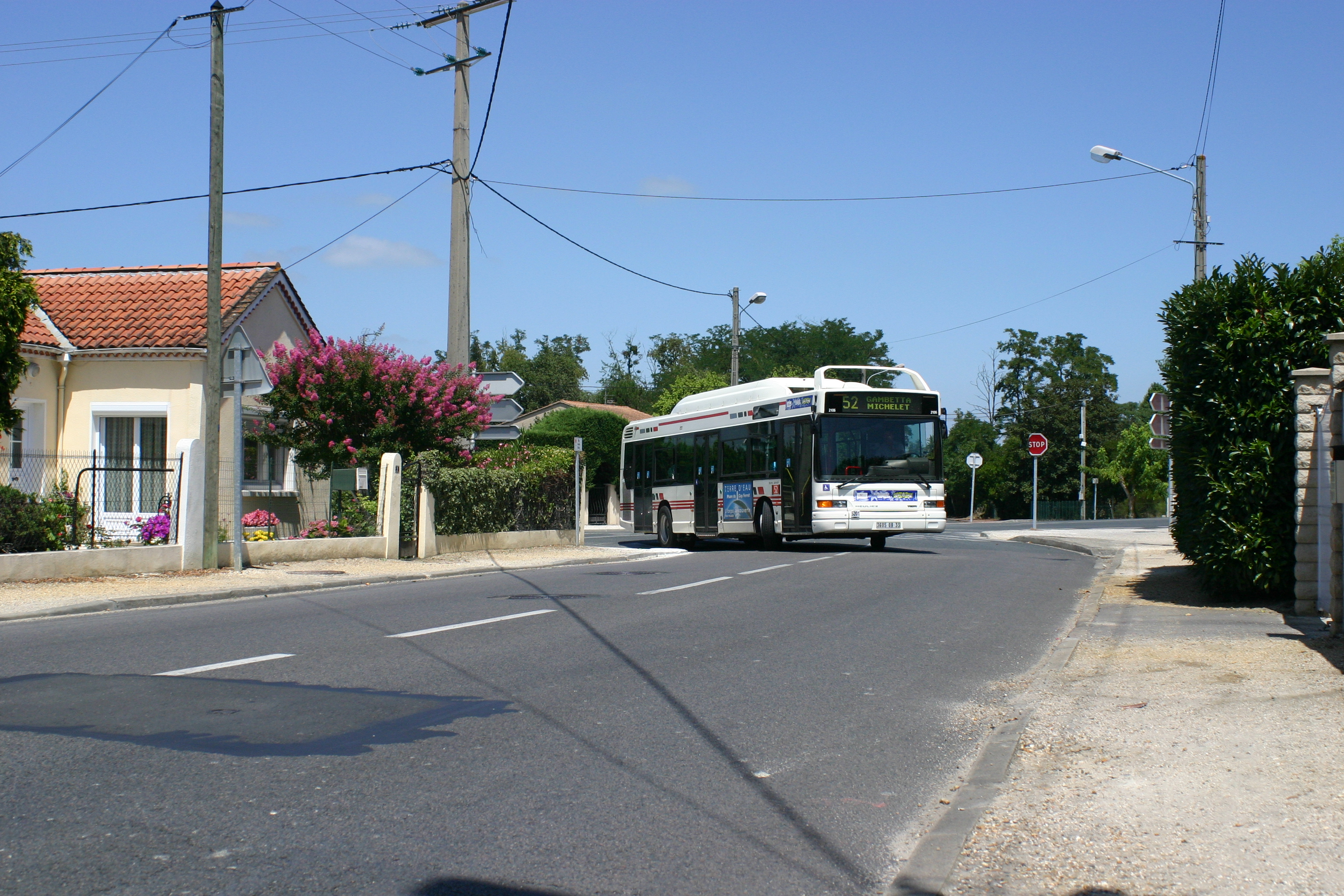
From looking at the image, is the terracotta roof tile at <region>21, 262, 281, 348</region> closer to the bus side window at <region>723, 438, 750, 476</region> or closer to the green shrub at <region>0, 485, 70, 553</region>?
the green shrub at <region>0, 485, 70, 553</region>

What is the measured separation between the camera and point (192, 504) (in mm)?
16234

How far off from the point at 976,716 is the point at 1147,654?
105 inches

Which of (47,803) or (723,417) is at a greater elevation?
(723,417)

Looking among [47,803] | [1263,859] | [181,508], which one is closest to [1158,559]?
[181,508]

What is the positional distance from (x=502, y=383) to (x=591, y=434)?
3065 cm

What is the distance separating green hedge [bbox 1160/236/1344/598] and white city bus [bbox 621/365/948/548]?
947 cm

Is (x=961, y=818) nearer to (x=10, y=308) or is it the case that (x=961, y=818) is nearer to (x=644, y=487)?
(x=10, y=308)

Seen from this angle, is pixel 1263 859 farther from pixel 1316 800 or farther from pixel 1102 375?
pixel 1102 375

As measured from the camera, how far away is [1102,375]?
3583 inches

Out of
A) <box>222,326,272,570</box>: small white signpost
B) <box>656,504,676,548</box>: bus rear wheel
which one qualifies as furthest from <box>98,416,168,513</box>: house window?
<box>656,504,676,548</box>: bus rear wheel

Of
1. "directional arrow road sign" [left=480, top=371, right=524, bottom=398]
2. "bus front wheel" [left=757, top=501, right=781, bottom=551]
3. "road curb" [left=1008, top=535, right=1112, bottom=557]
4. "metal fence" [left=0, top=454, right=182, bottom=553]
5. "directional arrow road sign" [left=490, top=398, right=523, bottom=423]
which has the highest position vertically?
"directional arrow road sign" [left=480, top=371, right=524, bottom=398]

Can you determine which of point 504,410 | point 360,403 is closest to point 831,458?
point 504,410

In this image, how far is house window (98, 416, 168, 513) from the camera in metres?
16.2

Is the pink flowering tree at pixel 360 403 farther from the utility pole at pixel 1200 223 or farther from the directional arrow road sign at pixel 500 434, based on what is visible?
the utility pole at pixel 1200 223
